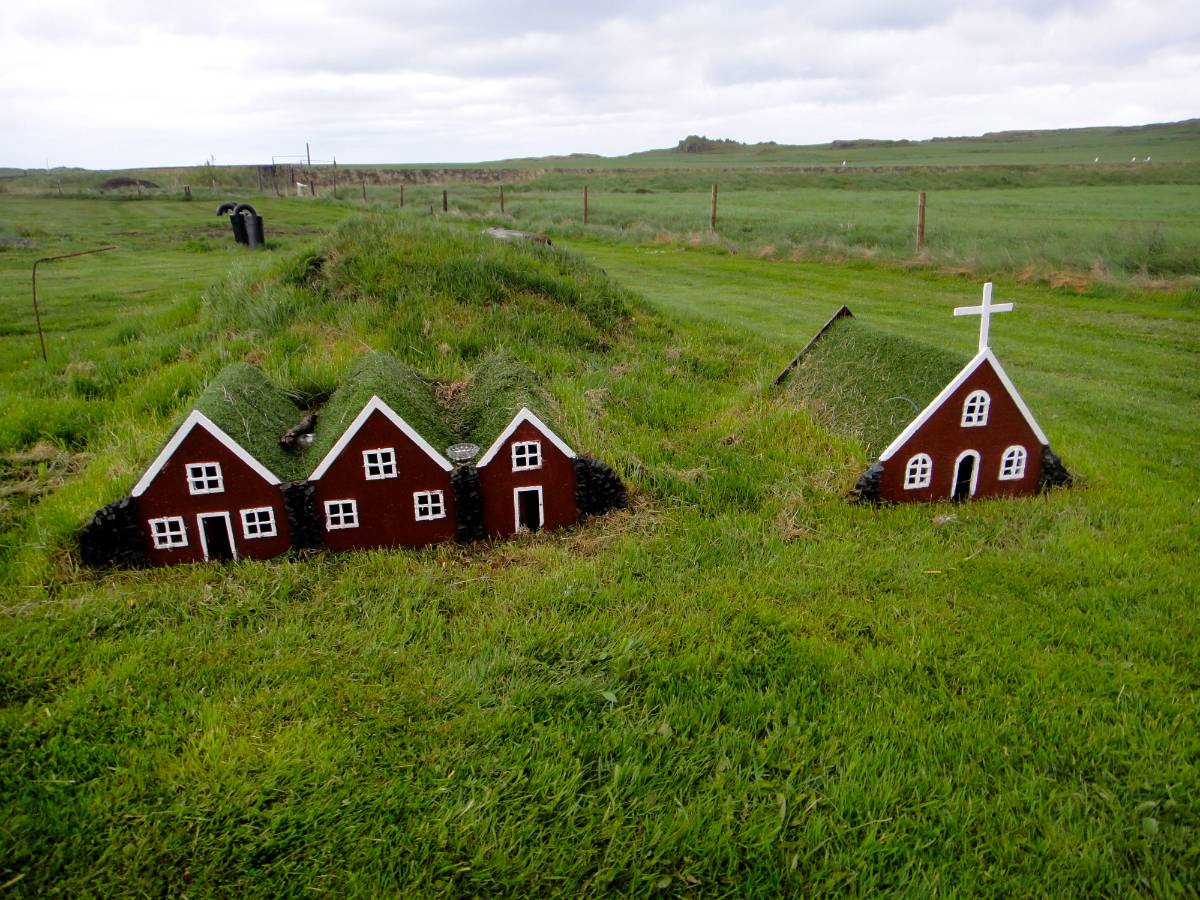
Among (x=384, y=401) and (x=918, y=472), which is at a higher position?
(x=384, y=401)

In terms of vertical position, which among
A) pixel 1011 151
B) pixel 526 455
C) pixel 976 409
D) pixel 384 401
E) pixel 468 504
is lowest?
pixel 468 504

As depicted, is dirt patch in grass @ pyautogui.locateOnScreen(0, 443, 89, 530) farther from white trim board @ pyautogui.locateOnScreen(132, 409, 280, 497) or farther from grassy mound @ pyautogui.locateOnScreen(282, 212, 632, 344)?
grassy mound @ pyautogui.locateOnScreen(282, 212, 632, 344)

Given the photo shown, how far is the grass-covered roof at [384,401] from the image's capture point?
17.5ft

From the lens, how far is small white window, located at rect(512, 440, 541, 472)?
5328 mm

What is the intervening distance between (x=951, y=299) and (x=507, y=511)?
Result: 14319 mm

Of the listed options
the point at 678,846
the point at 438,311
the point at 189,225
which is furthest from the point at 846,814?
the point at 189,225

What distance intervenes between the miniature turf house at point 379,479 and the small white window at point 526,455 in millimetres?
452

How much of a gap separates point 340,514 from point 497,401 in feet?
5.03

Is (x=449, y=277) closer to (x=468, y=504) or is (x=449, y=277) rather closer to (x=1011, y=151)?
(x=468, y=504)

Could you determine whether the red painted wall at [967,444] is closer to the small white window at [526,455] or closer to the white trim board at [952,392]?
the white trim board at [952,392]

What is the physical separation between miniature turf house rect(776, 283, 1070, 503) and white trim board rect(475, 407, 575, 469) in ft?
8.03

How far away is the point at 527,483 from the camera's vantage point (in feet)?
17.9

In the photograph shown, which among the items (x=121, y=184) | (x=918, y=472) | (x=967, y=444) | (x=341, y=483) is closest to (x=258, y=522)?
(x=341, y=483)

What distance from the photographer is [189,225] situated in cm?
2912
